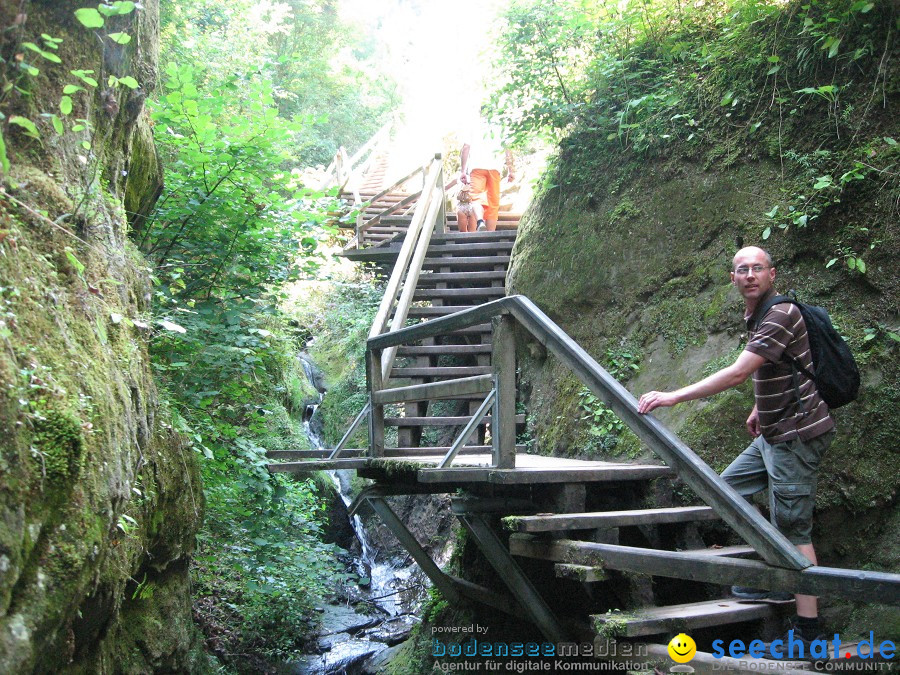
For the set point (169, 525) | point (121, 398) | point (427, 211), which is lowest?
point (169, 525)

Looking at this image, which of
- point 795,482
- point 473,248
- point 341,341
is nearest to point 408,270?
point 473,248

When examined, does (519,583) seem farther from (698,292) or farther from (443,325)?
(698,292)

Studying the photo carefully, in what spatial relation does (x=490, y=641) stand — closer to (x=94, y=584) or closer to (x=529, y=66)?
(x=94, y=584)

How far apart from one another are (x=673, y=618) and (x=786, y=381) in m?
1.20

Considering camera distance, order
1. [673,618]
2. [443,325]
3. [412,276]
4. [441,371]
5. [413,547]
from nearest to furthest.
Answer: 1. [673,618]
2. [443,325]
3. [413,547]
4. [441,371]
5. [412,276]

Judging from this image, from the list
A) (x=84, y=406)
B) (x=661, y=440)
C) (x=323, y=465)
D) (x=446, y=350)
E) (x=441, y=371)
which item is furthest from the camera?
(x=446, y=350)

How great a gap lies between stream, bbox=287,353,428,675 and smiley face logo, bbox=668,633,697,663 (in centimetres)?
480

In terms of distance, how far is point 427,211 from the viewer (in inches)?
371

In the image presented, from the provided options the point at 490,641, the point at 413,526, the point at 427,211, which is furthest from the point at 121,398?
the point at 413,526

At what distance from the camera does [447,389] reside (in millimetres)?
4180

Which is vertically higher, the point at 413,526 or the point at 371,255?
the point at 371,255

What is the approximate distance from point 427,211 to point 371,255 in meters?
1.98

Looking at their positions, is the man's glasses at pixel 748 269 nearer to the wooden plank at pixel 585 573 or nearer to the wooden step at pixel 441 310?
the wooden plank at pixel 585 573

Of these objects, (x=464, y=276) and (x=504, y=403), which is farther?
(x=464, y=276)
